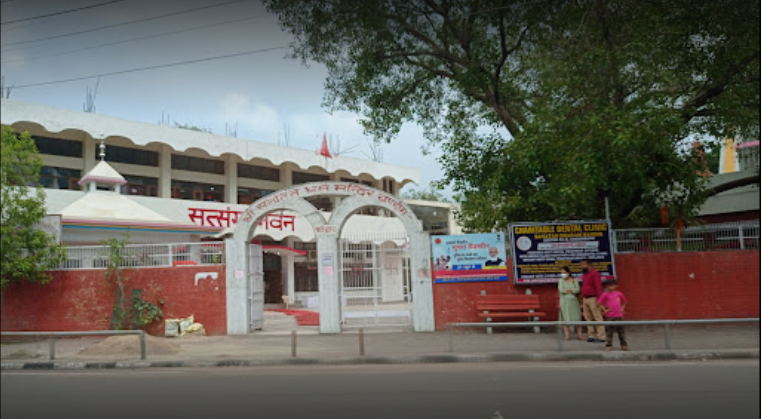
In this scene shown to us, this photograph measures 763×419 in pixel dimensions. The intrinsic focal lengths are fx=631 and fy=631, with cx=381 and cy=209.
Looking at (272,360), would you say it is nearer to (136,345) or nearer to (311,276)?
(136,345)

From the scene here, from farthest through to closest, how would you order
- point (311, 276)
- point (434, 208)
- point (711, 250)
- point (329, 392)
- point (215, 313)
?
1. point (434, 208)
2. point (311, 276)
3. point (215, 313)
4. point (711, 250)
5. point (329, 392)

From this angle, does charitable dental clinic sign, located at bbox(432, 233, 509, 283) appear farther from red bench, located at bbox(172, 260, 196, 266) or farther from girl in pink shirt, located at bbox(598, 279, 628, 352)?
red bench, located at bbox(172, 260, 196, 266)

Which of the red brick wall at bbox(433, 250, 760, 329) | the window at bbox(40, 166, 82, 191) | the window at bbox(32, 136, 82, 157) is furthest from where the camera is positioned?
the red brick wall at bbox(433, 250, 760, 329)

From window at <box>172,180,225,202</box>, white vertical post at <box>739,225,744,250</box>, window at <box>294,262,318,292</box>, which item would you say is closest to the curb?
white vertical post at <box>739,225,744,250</box>

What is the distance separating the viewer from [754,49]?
392 inches

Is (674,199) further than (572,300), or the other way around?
(674,199)

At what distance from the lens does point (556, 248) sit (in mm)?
13172

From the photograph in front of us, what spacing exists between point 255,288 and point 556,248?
6.84 meters

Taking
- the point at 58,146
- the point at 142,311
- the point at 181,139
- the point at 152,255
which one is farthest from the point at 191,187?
the point at 58,146

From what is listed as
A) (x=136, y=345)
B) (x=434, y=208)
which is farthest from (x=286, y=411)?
(x=434, y=208)

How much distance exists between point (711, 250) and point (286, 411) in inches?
428

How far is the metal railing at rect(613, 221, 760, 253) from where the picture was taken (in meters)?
13.1

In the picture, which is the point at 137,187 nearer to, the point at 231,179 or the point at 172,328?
the point at 172,328

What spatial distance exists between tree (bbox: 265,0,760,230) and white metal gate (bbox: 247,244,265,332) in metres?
3.96
